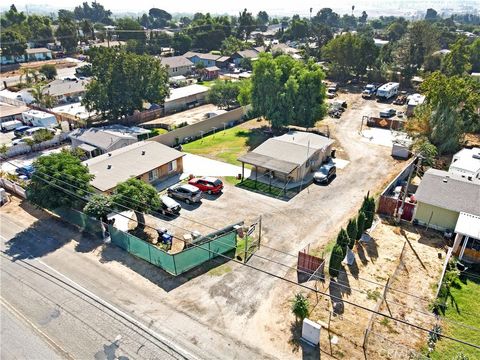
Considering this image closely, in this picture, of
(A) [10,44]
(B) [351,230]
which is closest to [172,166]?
(B) [351,230]

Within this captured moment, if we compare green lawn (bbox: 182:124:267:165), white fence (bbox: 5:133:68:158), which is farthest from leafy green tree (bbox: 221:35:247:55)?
white fence (bbox: 5:133:68:158)

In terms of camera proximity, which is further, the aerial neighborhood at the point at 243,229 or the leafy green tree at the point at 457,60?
the leafy green tree at the point at 457,60

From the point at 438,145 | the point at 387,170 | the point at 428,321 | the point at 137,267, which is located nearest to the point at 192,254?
the point at 137,267

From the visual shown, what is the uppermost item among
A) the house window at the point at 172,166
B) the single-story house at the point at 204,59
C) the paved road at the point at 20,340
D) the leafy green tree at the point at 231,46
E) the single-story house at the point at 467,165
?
the leafy green tree at the point at 231,46

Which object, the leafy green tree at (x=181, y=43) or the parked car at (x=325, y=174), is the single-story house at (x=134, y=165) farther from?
the leafy green tree at (x=181, y=43)

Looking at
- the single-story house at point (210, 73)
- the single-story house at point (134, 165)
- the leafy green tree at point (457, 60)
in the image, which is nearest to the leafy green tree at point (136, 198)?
the single-story house at point (134, 165)

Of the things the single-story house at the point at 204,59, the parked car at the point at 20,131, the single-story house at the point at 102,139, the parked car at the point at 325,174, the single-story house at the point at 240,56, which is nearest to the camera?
the parked car at the point at 325,174

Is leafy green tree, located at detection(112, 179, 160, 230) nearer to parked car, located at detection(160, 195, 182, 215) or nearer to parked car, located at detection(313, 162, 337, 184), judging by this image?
parked car, located at detection(160, 195, 182, 215)
